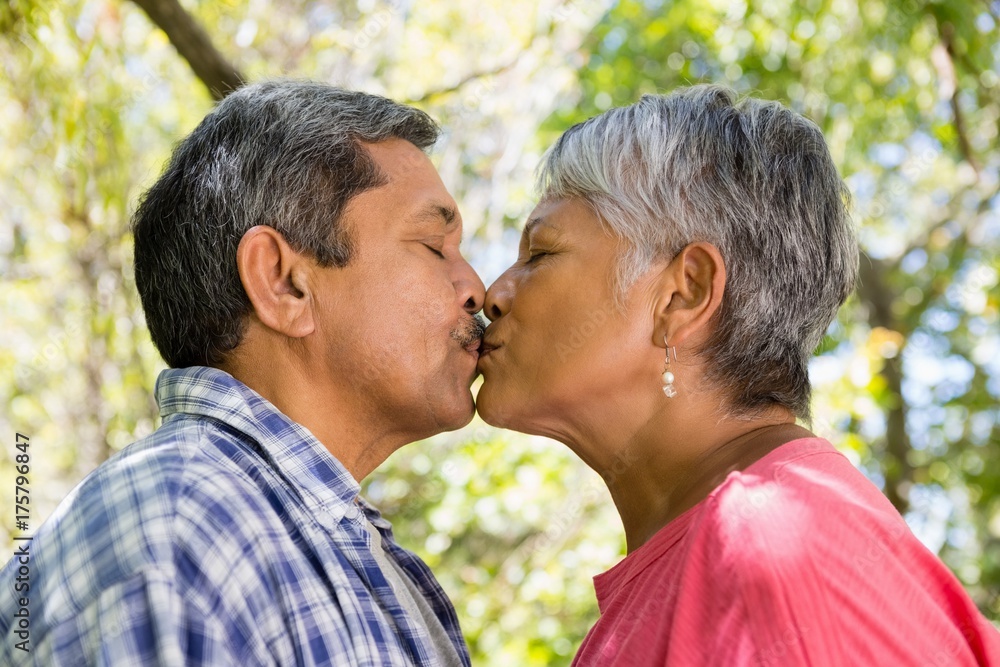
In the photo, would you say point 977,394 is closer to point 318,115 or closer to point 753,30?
point 753,30

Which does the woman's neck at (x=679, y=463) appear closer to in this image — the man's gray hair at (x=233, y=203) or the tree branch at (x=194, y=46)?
the man's gray hair at (x=233, y=203)

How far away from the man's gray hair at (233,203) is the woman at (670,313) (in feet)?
1.47

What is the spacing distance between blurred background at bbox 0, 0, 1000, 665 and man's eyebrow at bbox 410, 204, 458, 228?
130 cm

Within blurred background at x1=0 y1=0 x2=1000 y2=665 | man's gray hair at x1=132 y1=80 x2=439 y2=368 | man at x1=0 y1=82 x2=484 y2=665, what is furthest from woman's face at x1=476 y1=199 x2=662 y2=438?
blurred background at x1=0 y1=0 x2=1000 y2=665

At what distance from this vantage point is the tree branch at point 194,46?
332 cm

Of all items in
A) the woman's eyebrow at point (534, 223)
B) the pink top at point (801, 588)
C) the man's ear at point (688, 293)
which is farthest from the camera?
the woman's eyebrow at point (534, 223)

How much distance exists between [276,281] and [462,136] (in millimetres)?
2564

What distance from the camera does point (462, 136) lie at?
15.1 feet

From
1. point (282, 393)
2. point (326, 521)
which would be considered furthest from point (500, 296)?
point (326, 521)

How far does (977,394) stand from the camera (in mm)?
7340

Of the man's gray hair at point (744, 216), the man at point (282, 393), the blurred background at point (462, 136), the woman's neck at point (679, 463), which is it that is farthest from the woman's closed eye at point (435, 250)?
the blurred background at point (462, 136)

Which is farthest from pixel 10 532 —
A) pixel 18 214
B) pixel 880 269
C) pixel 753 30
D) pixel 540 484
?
pixel 880 269

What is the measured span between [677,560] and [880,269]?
589 cm

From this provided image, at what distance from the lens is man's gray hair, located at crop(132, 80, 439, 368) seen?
2158mm
